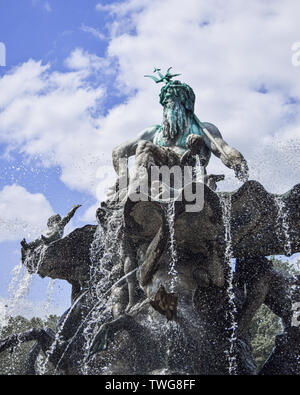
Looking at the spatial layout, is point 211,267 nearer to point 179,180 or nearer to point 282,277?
point 282,277

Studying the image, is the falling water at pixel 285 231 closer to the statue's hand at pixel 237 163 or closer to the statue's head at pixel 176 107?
the statue's hand at pixel 237 163

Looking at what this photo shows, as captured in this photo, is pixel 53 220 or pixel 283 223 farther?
pixel 53 220

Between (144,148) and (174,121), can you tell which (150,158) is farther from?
(174,121)

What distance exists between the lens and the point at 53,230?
669cm

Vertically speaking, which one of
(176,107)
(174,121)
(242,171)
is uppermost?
(176,107)

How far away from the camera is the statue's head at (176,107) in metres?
7.32

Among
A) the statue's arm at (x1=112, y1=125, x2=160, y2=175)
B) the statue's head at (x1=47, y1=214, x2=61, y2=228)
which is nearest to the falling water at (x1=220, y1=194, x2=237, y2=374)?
the statue's arm at (x1=112, y1=125, x2=160, y2=175)

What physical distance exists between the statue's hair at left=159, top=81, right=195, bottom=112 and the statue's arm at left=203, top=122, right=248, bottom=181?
478 mm

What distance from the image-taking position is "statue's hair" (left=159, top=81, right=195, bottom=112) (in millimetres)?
7512

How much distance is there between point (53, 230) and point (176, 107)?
2.64 metres

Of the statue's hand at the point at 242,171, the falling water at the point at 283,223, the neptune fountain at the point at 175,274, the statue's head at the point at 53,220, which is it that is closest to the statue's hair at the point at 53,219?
the statue's head at the point at 53,220

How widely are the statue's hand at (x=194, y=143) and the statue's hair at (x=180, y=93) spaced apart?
1.08m

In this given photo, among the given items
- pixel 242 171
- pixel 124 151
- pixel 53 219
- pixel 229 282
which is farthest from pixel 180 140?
pixel 229 282
